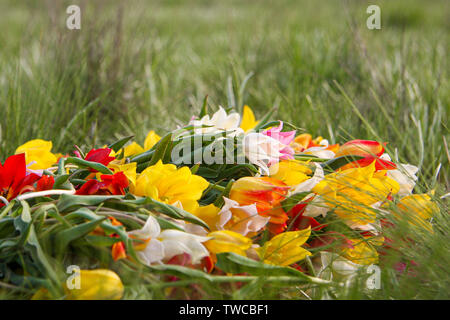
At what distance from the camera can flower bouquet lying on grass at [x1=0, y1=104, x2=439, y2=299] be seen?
57 cm

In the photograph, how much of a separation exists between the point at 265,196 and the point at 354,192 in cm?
15

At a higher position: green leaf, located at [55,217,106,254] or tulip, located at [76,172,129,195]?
tulip, located at [76,172,129,195]

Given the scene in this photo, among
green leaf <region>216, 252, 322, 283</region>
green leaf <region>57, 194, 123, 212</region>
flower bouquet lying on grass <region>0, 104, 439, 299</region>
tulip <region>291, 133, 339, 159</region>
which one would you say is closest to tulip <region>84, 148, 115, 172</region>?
flower bouquet lying on grass <region>0, 104, 439, 299</region>

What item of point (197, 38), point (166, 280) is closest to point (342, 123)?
point (166, 280)

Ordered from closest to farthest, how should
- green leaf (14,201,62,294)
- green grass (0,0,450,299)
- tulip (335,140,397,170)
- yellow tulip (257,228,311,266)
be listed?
green leaf (14,201,62,294) < yellow tulip (257,228,311,266) < tulip (335,140,397,170) < green grass (0,0,450,299)

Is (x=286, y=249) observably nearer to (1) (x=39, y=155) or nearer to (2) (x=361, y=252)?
(2) (x=361, y=252)

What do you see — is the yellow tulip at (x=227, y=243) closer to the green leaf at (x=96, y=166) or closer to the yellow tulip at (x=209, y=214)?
the yellow tulip at (x=209, y=214)

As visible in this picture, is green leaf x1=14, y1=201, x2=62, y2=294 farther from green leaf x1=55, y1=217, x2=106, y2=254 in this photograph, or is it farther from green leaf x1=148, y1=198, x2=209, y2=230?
green leaf x1=148, y1=198, x2=209, y2=230

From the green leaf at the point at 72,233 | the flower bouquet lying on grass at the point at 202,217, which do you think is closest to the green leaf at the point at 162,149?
the flower bouquet lying on grass at the point at 202,217

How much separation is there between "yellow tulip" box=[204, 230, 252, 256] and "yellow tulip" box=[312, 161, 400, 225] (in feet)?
0.46

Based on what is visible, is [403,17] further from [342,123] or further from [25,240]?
[25,240]

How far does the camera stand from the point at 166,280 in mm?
596

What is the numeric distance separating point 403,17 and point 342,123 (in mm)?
2741

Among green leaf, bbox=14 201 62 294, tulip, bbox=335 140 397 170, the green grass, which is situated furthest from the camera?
the green grass
